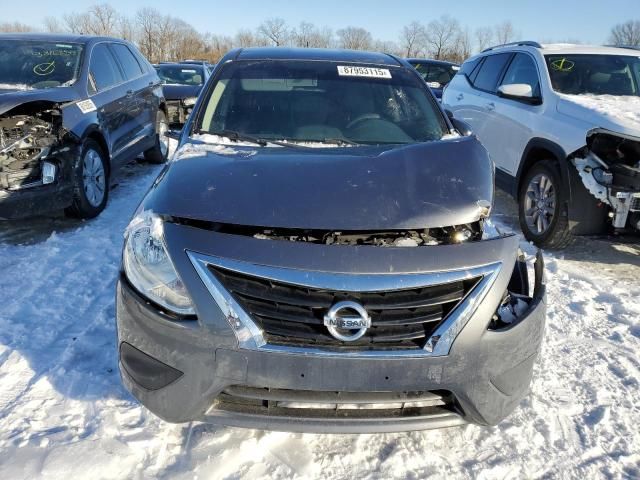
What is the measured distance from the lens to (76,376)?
262 centimetres

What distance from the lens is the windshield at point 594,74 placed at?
204 inches

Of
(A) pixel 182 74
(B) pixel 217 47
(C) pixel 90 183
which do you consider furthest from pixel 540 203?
(B) pixel 217 47

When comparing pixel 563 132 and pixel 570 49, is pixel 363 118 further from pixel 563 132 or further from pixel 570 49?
pixel 570 49

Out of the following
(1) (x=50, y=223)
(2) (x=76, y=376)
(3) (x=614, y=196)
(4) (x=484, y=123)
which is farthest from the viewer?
(4) (x=484, y=123)

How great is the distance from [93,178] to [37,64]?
54.7 inches

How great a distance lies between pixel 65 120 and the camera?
15.7ft

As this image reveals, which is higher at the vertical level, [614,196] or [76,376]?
[614,196]

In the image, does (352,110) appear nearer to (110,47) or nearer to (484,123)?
(484,123)

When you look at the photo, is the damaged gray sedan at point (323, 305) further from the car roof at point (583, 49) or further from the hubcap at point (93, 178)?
the car roof at point (583, 49)

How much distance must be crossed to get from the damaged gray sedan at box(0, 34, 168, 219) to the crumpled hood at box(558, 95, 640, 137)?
452cm

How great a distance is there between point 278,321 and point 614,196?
333cm

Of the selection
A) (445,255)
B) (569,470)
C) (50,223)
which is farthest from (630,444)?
(50,223)

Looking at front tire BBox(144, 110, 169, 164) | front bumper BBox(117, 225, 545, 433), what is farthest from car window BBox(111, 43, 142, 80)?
front bumper BBox(117, 225, 545, 433)

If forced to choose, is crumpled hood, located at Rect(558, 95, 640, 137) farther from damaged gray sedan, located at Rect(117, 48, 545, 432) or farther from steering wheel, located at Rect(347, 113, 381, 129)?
damaged gray sedan, located at Rect(117, 48, 545, 432)
